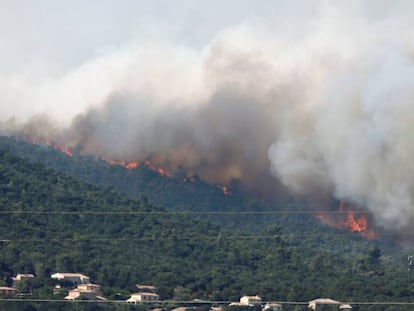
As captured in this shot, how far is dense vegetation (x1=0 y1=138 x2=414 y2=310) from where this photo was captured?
138 m

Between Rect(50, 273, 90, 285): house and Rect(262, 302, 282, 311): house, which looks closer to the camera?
Rect(262, 302, 282, 311): house

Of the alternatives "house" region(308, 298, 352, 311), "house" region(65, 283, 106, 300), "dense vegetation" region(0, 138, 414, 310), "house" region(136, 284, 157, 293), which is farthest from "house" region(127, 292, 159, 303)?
"house" region(308, 298, 352, 311)

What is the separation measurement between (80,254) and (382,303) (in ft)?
80.4

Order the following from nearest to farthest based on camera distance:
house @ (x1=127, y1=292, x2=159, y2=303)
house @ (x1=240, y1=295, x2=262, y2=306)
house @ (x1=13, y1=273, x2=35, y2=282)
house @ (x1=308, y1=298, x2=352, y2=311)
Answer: house @ (x1=308, y1=298, x2=352, y2=311) → house @ (x1=127, y1=292, x2=159, y2=303) → house @ (x1=240, y1=295, x2=262, y2=306) → house @ (x1=13, y1=273, x2=35, y2=282)

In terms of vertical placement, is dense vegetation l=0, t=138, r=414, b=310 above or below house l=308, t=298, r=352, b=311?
above

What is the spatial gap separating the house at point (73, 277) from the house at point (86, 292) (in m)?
1.11

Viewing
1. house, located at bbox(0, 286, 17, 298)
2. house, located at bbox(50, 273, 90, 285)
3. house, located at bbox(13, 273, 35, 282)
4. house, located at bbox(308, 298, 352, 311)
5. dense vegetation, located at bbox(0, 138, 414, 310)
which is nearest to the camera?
house, located at bbox(308, 298, 352, 311)

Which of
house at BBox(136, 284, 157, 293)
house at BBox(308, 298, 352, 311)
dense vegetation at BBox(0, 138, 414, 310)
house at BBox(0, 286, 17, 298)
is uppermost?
dense vegetation at BBox(0, 138, 414, 310)

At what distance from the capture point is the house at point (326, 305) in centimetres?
13175

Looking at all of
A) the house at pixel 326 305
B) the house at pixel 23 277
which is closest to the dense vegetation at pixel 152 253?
the house at pixel 23 277

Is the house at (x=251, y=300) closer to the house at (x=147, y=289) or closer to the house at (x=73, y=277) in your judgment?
the house at (x=147, y=289)

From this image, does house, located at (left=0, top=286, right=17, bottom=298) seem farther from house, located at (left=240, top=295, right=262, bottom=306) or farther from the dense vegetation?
house, located at (left=240, top=295, right=262, bottom=306)

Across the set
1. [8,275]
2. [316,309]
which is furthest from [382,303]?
[8,275]

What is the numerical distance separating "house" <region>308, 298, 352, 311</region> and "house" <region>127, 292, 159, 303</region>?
1081 cm
